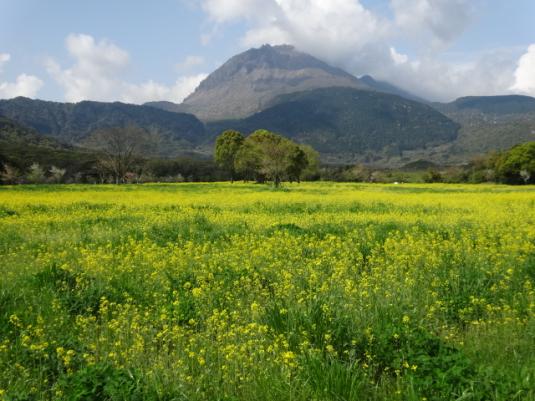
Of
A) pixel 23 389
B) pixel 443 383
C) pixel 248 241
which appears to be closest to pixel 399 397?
pixel 443 383

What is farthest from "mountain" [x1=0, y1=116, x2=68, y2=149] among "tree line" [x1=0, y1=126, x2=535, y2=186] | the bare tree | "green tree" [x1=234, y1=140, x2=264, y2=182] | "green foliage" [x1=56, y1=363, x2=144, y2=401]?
"green foliage" [x1=56, y1=363, x2=144, y2=401]

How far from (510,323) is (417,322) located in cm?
126

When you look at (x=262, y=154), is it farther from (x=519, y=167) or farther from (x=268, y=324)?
(x=268, y=324)

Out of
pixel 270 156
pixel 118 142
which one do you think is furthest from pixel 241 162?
pixel 118 142

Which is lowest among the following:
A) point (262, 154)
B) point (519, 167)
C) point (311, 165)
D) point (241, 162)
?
point (519, 167)

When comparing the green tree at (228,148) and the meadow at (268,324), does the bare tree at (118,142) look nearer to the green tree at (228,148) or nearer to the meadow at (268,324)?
the green tree at (228,148)

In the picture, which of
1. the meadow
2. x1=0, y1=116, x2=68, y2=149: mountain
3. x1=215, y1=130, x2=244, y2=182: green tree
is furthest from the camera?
x1=0, y1=116, x2=68, y2=149: mountain

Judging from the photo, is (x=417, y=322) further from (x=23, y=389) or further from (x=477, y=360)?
(x=23, y=389)

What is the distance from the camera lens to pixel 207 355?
4.48 m

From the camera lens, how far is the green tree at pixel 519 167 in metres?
68.8

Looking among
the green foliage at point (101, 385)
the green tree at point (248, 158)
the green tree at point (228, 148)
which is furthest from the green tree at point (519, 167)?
the green foliage at point (101, 385)

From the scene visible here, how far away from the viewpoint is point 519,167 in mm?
70062

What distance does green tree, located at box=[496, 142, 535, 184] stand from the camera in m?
68.8

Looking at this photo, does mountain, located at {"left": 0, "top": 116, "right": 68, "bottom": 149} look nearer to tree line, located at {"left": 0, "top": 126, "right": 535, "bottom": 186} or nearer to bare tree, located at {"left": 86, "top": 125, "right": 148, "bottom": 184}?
tree line, located at {"left": 0, "top": 126, "right": 535, "bottom": 186}
